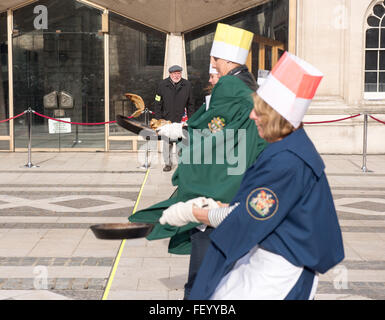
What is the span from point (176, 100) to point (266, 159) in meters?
9.29

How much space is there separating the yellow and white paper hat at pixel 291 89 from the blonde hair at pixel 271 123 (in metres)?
0.02

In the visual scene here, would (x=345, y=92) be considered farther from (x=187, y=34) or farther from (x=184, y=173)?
(x=184, y=173)

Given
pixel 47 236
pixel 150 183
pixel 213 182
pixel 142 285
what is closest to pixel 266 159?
pixel 213 182

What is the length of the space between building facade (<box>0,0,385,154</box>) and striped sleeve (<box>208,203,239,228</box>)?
460 inches

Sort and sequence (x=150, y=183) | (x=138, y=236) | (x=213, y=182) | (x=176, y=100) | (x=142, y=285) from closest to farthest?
(x=138, y=236), (x=213, y=182), (x=142, y=285), (x=150, y=183), (x=176, y=100)

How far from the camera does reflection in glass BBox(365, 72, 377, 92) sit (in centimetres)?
1434

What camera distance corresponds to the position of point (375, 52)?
14.3 metres

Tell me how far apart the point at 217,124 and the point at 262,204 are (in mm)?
1300

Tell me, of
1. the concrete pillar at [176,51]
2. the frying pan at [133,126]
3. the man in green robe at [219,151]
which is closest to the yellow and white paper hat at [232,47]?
the man in green robe at [219,151]

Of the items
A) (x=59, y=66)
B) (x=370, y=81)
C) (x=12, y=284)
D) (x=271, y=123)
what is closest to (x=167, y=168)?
(x=59, y=66)

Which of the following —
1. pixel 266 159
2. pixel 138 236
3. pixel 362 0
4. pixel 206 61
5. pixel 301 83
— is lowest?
pixel 138 236

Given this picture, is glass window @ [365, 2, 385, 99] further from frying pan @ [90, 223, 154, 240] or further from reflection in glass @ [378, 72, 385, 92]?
frying pan @ [90, 223, 154, 240]

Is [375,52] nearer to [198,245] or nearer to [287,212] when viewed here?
[198,245]

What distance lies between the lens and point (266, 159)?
241 centimetres
